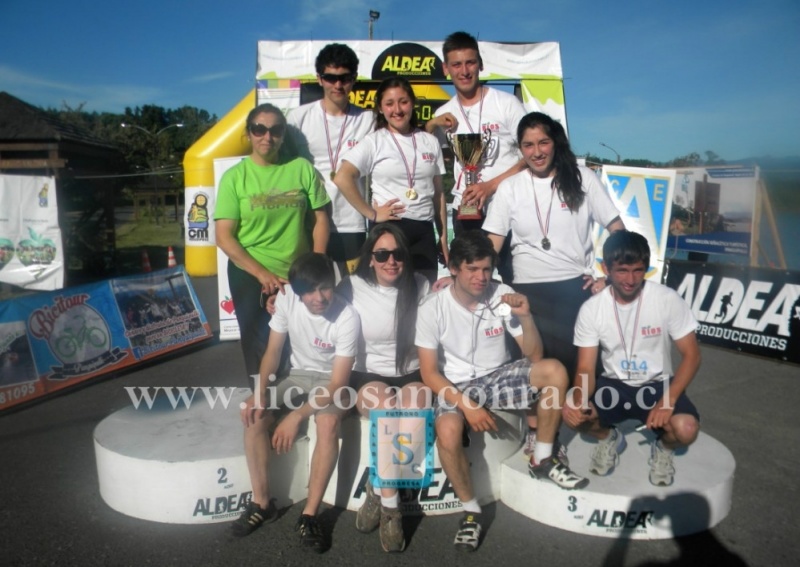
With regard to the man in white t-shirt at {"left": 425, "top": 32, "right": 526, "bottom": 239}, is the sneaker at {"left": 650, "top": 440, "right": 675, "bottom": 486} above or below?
below

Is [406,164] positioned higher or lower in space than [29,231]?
higher

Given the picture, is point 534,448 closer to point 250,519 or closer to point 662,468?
point 662,468

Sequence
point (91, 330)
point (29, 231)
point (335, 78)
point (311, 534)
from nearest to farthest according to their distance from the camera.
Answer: point (311, 534) < point (335, 78) < point (91, 330) < point (29, 231)

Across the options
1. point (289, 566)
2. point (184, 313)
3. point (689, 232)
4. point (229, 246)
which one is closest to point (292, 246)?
point (229, 246)

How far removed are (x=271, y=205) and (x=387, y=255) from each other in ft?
2.68

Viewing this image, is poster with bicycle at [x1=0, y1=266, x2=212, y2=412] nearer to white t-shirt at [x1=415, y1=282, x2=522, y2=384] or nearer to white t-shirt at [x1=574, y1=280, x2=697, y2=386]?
white t-shirt at [x1=415, y1=282, x2=522, y2=384]

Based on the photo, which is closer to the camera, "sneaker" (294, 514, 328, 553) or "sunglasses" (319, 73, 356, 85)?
"sneaker" (294, 514, 328, 553)

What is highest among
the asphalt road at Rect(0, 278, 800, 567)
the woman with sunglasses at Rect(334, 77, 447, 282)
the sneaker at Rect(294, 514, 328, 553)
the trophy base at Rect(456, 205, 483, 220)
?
the woman with sunglasses at Rect(334, 77, 447, 282)

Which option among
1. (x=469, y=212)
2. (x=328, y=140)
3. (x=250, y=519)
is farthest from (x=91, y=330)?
(x=469, y=212)

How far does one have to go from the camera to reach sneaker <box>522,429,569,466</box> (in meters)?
3.33

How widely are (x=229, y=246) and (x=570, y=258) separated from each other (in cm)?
200

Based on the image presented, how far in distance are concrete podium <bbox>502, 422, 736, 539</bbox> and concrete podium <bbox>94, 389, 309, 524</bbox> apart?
1.28m

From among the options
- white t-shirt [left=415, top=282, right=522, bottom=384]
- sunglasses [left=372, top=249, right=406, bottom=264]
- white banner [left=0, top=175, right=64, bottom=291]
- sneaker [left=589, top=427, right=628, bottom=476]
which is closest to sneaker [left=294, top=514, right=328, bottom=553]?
white t-shirt [left=415, top=282, right=522, bottom=384]

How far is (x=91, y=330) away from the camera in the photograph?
589 cm
